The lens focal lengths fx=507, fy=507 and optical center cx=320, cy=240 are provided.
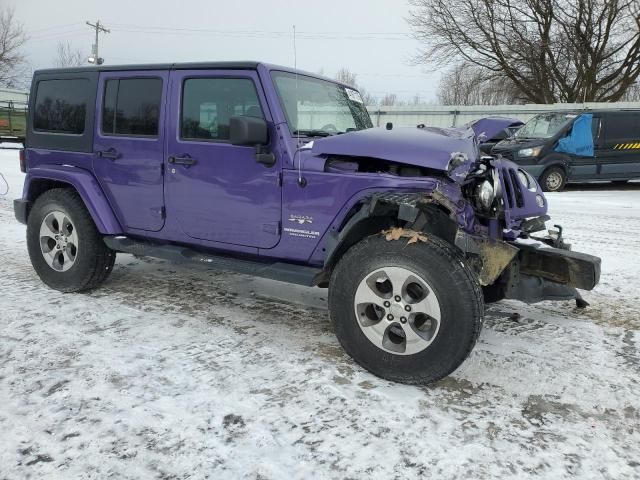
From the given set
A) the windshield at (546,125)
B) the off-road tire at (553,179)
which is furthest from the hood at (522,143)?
the off-road tire at (553,179)

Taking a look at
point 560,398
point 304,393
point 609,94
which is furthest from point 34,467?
point 609,94

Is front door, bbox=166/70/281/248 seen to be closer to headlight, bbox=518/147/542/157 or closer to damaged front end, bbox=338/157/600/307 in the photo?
damaged front end, bbox=338/157/600/307

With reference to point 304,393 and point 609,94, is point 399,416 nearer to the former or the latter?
point 304,393

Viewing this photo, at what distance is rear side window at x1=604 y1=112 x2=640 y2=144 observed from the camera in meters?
11.9

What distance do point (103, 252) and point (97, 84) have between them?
55.3 inches

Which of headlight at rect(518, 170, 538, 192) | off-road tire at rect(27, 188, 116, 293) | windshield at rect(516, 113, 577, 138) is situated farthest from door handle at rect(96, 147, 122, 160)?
windshield at rect(516, 113, 577, 138)

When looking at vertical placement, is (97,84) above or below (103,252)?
above

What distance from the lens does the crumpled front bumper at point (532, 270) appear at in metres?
2.91

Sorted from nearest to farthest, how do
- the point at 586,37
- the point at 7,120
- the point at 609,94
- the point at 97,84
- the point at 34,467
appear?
the point at 34,467 < the point at 97,84 < the point at 7,120 < the point at 586,37 < the point at 609,94

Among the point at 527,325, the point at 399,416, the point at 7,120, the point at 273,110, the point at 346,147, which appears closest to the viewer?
the point at 399,416

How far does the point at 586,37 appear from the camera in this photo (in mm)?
22781

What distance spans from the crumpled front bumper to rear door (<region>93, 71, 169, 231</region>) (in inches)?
96.3

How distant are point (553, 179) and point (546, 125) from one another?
144 cm

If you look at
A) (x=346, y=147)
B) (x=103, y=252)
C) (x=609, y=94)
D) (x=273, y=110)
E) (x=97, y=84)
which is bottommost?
(x=103, y=252)
